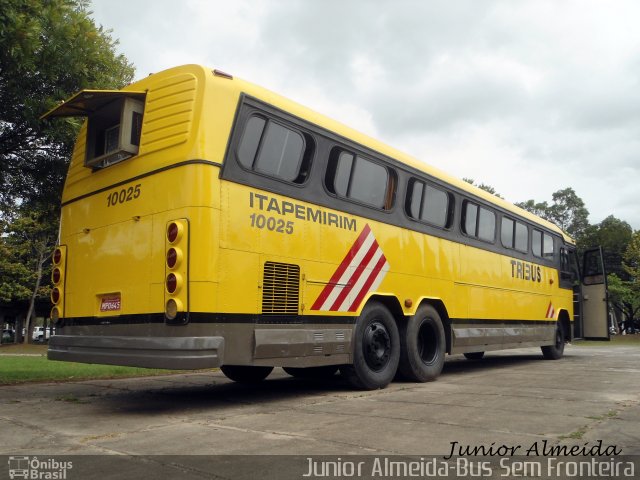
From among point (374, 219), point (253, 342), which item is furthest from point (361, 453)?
point (374, 219)

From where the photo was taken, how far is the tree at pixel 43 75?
755cm

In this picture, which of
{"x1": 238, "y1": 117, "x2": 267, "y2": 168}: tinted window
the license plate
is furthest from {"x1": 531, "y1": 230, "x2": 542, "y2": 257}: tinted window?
the license plate

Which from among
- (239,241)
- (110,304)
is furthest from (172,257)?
(110,304)

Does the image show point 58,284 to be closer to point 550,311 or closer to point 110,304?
point 110,304

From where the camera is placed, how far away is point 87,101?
6754mm

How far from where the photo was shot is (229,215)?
5.79 metres

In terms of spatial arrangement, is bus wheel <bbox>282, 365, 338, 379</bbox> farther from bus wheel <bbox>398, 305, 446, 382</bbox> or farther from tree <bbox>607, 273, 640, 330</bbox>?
tree <bbox>607, 273, 640, 330</bbox>

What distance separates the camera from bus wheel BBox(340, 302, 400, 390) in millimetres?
7305

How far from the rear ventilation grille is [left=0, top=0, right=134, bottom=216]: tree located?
438 centimetres

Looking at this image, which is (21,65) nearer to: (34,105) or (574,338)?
(34,105)

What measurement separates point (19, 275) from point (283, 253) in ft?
113

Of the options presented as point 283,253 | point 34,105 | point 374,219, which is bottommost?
point 283,253

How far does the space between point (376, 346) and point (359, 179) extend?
7.55 feet

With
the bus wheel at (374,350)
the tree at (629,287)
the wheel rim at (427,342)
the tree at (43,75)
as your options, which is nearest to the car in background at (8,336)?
the tree at (43,75)
